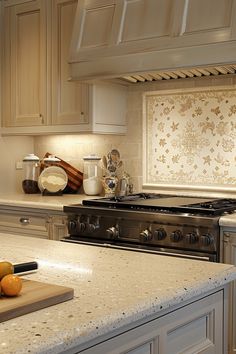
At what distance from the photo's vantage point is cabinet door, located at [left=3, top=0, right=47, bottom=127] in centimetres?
427

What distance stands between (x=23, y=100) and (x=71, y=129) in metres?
0.61

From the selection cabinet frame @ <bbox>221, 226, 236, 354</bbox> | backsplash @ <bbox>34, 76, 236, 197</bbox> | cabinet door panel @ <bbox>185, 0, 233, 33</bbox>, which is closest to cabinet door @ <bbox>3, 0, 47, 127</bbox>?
backsplash @ <bbox>34, 76, 236, 197</bbox>

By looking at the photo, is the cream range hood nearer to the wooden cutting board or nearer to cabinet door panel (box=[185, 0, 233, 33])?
cabinet door panel (box=[185, 0, 233, 33])

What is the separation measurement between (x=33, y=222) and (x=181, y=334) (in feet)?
7.96

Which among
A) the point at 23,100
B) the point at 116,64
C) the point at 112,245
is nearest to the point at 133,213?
the point at 112,245

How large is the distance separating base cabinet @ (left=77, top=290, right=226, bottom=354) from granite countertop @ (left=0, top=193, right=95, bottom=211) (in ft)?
6.73

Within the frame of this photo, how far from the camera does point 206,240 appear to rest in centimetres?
291

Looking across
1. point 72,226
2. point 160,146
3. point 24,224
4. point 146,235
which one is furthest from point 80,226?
point 160,146

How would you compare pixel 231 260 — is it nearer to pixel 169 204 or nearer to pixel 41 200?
pixel 169 204

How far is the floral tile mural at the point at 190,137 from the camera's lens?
365 cm

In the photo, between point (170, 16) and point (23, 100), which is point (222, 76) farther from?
point (23, 100)

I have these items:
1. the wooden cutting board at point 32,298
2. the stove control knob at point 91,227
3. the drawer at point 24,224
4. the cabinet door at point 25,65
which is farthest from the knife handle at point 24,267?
the cabinet door at point 25,65

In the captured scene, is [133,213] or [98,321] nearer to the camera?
[98,321]

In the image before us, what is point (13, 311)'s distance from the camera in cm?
125
